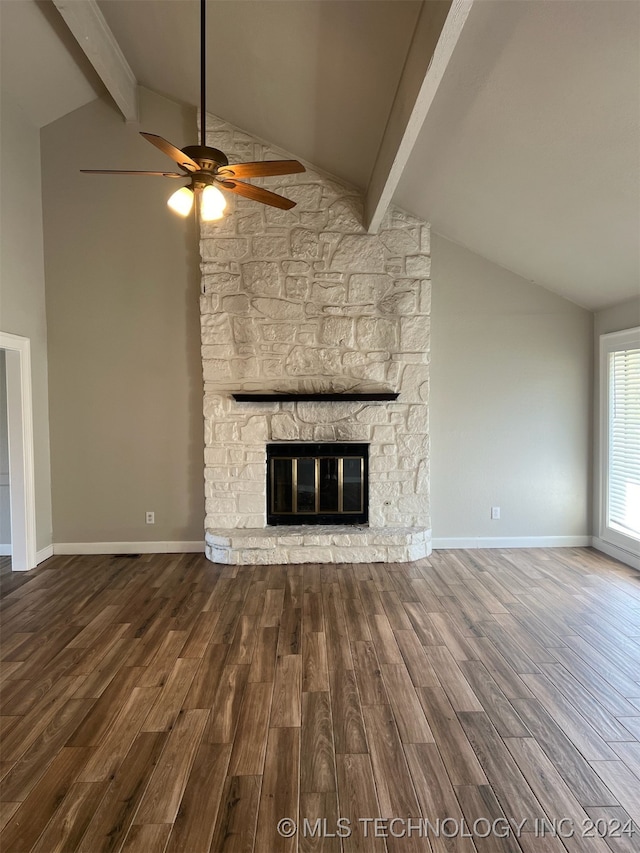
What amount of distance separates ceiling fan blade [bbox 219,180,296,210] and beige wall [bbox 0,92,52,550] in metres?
2.40

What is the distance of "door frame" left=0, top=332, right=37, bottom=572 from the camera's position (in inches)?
154

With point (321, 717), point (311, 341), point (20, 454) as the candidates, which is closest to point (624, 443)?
point (311, 341)

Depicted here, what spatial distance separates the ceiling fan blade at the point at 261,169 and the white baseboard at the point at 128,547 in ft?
10.6

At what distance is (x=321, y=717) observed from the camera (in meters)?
2.09

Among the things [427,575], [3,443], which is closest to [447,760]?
[427,575]

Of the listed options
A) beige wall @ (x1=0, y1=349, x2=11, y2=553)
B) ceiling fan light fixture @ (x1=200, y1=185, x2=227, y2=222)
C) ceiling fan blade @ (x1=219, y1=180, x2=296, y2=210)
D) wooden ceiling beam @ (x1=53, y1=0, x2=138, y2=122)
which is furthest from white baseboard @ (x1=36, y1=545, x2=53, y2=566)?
wooden ceiling beam @ (x1=53, y1=0, x2=138, y2=122)

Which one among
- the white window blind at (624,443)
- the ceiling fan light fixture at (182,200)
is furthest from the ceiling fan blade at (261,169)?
the white window blind at (624,443)

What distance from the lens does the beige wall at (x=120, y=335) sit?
4.16 m

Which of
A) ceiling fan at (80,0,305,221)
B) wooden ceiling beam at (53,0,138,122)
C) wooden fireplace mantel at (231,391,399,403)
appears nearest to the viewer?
ceiling fan at (80,0,305,221)

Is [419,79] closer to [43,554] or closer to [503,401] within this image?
[503,401]

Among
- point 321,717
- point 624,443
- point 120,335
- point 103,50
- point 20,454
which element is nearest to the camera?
point 321,717

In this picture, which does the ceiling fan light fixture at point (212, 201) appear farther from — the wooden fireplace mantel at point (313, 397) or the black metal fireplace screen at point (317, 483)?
the black metal fireplace screen at point (317, 483)

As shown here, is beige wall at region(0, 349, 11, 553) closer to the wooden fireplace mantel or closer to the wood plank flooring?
→ the wood plank flooring

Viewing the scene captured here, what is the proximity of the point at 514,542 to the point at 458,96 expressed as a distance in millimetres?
3743
